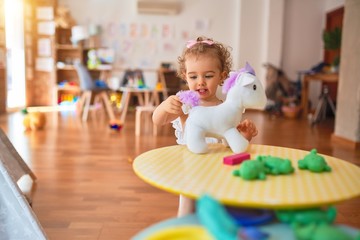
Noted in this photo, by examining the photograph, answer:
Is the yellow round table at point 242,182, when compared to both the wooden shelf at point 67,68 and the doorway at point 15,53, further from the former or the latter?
the wooden shelf at point 67,68

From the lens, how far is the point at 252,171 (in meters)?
0.76

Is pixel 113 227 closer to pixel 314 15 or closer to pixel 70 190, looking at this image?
pixel 70 190

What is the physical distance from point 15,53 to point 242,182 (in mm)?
6240

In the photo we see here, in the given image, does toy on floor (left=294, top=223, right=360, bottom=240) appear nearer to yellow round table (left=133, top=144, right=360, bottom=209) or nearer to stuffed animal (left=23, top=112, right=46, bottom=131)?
yellow round table (left=133, top=144, right=360, bottom=209)

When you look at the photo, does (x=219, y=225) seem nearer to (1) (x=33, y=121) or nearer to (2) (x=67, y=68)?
(1) (x=33, y=121)

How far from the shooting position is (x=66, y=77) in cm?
677

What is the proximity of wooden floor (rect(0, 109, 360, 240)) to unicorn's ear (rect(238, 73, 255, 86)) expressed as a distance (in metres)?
0.91

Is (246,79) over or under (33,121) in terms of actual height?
over

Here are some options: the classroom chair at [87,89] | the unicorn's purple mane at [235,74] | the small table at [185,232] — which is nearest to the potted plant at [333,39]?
the classroom chair at [87,89]

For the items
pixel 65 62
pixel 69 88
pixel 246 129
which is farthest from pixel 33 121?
pixel 246 129

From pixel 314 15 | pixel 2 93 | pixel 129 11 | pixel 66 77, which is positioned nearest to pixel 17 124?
pixel 2 93

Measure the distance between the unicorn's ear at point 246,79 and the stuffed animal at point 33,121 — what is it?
350 centimetres

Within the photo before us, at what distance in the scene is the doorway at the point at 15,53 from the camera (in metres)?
5.97

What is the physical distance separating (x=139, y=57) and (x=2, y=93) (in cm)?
237
